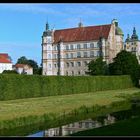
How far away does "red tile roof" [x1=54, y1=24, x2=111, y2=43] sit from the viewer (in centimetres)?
10325

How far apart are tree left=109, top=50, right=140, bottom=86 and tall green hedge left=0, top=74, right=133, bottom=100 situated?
46.2 ft

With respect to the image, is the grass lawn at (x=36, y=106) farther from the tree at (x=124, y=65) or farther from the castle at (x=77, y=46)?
the castle at (x=77, y=46)

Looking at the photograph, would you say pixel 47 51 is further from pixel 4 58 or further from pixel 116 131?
pixel 116 131

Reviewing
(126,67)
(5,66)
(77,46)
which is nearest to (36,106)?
(126,67)

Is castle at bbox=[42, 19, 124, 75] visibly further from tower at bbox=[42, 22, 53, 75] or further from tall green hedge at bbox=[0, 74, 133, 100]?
tall green hedge at bbox=[0, 74, 133, 100]

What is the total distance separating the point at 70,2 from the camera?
2.20 meters

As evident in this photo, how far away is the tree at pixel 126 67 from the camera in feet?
217

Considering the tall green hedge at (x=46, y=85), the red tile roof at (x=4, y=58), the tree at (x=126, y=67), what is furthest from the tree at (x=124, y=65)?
the red tile roof at (x=4, y=58)

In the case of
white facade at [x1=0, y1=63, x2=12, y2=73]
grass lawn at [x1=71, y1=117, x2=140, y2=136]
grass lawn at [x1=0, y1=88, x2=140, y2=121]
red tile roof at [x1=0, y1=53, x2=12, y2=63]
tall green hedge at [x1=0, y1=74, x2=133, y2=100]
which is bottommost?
grass lawn at [x1=71, y1=117, x2=140, y2=136]

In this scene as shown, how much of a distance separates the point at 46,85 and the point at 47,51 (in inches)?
2954

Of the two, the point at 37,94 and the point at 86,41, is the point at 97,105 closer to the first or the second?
the point at 37,94

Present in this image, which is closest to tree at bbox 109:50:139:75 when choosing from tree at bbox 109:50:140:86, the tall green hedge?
tree at bbox 109:50:140:86

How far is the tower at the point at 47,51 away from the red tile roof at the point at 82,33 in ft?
6.74

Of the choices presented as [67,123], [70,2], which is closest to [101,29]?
[67,123]
